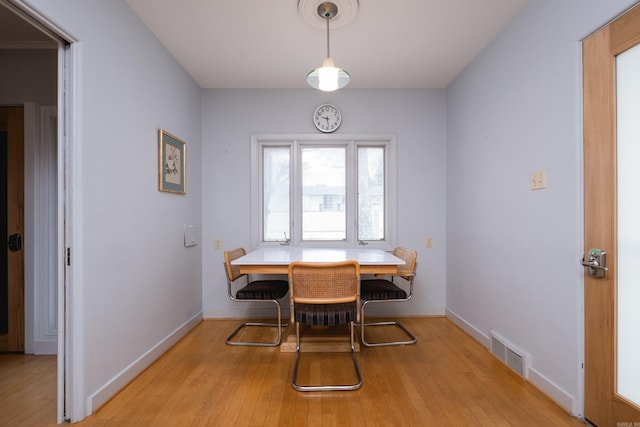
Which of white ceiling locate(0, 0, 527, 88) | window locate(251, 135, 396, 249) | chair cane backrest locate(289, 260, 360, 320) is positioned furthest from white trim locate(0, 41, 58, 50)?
chair cane backrest locate(289, 260, 360, 320)

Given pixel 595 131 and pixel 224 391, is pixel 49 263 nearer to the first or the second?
pixel 224 391

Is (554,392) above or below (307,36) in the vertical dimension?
below

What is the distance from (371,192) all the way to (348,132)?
0.77 m

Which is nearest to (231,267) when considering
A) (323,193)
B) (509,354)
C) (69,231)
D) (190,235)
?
(190,235)

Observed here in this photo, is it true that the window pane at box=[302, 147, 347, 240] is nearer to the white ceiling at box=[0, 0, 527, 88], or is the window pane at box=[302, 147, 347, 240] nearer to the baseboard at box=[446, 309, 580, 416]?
the white ceiling at box=[0, 0, 527, 88]

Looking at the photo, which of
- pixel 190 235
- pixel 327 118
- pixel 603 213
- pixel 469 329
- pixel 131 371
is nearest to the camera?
pixel 603 213

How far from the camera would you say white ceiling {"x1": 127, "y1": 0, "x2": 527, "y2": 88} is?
2.11m

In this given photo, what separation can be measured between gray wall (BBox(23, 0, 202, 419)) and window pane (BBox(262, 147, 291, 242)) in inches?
41.3

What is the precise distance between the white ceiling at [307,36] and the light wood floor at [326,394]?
8.67 ft

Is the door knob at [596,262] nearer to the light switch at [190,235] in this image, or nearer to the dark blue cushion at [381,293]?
the dark blue cushion at [381,293]

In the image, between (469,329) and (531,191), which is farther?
(469,329)

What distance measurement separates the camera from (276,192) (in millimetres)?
3561

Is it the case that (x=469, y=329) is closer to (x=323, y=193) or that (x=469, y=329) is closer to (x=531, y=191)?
(x=531, y=191)

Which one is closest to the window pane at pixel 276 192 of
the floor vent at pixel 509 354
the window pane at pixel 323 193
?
the window pane at pixel 323 193
